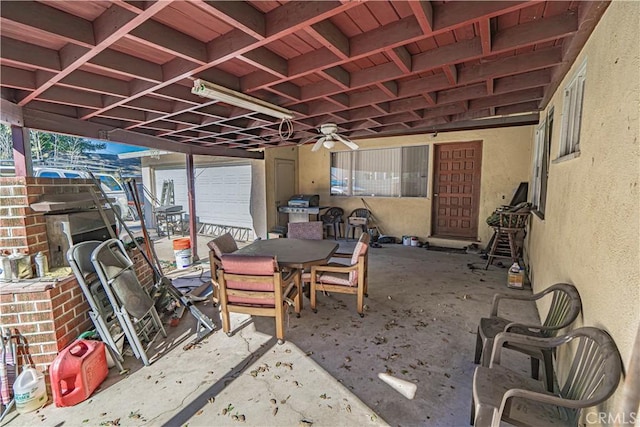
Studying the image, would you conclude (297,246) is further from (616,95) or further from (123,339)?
(616,95)

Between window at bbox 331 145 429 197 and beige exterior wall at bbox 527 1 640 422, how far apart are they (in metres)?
4.61

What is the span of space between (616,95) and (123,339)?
3.84 m

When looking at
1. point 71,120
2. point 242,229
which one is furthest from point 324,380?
point 242,229

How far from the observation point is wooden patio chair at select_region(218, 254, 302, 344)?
8.76ft

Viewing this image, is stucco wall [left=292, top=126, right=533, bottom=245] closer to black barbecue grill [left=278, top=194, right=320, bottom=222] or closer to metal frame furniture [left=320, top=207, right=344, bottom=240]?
metal frame furniture [left=320, top=207, right=344, bottom=240]

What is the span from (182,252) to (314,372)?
378cm

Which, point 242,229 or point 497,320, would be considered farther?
point 242,229

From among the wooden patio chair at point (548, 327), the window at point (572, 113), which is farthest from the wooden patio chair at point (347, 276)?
the window at point (572, 113)

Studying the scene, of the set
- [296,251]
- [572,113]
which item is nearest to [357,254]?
[296,251]

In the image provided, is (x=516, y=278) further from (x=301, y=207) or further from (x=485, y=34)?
(x=301, y=207)

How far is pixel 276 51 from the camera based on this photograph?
2324mm

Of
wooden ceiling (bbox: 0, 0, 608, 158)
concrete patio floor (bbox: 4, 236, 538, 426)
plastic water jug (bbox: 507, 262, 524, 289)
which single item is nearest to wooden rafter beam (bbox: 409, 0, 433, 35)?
wooden ceiling (bbox: 0, 0, 608, 158)

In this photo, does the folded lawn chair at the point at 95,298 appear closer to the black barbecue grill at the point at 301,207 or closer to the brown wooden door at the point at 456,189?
the black barbecue grill at the point at 301,207

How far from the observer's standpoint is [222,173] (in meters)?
8.25
